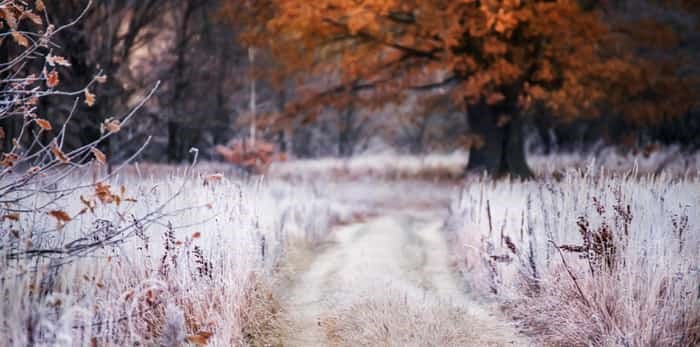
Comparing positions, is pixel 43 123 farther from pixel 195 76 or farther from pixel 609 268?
pixel 195 76

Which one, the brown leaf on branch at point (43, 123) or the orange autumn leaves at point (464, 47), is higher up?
the orange autumn leaves at point (464, 47)

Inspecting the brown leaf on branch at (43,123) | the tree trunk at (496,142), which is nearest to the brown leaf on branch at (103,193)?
the brown leaf on branch at (43,123)

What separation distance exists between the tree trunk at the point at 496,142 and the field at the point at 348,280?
8.19 meters

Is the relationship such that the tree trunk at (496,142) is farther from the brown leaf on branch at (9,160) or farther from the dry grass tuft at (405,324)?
the brown leaf on branch at (9,160)

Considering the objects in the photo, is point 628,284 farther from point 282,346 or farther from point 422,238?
point 422,238

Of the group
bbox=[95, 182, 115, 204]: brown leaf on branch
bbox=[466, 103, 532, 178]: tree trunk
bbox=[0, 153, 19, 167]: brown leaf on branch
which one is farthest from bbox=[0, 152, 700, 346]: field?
bbox=[466, 103, 532, 178]: tree trunk

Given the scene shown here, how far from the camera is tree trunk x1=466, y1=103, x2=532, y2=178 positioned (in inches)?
645

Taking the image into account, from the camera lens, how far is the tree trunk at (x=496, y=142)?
16.4 meters

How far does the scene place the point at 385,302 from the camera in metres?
5.75

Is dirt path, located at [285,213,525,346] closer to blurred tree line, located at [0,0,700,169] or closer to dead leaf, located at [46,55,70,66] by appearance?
dead leaf, located at [46,55,70,66]

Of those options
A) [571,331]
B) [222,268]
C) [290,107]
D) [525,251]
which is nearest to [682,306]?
[571,331]

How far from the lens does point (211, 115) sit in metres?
20.4

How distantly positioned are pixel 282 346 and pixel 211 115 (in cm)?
1597

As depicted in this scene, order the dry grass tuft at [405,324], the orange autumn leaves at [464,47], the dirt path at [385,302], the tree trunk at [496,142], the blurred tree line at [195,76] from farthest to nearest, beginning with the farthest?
the tree trunk at [496,142] → the orange autumn leaves at [464,47] → the blurred tree line at [195,76] → the dirt path at [385,302] → the dry grass tuft at [405,324]
